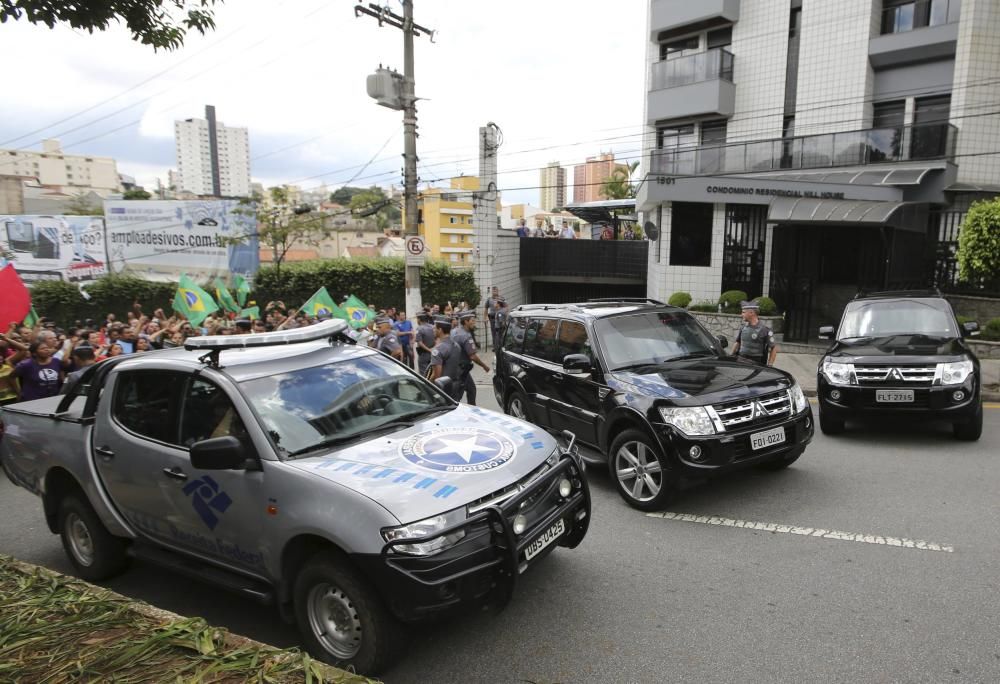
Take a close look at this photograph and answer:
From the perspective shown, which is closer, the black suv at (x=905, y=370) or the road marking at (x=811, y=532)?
the road marking at (x=811, y=532)

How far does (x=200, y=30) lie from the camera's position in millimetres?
5027

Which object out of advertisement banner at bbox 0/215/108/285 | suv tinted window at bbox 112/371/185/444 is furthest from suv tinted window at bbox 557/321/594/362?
advertisement banner at bbox 0/215/108/285

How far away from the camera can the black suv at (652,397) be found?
5.26 metres

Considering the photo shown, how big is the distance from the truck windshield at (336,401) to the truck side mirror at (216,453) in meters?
0.25

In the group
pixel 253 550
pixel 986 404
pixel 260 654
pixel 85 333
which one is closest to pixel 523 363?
pixel 253 550

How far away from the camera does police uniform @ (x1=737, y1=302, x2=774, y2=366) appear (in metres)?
8.86

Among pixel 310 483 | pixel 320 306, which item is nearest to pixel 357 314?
pixel 320 306

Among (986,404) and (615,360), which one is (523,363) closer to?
(615,360)

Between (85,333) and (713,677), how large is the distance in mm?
11810

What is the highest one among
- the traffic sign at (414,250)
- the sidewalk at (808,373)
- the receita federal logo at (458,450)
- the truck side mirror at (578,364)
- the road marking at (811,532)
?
the traffic sign at (414,250)

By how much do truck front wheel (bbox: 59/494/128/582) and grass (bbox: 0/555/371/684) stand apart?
1.12 metres

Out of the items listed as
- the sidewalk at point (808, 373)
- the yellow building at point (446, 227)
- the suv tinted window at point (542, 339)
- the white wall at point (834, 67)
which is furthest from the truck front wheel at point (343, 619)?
the yellow building at point (446, 227)

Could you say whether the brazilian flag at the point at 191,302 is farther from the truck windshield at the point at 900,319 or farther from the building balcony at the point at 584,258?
the building balcony at the point at 584,258

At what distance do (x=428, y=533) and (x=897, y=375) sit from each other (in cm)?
631
